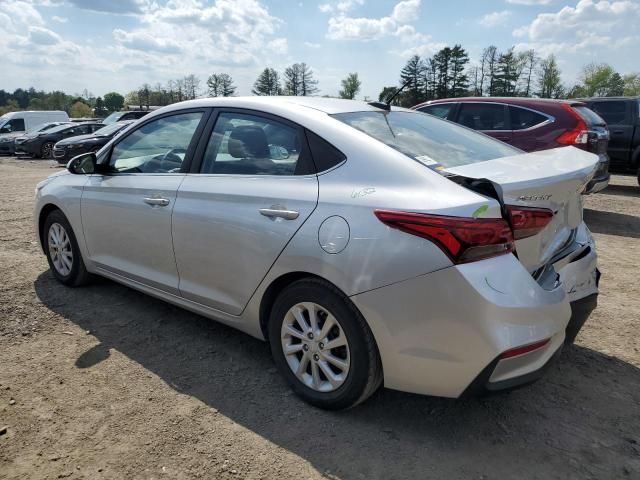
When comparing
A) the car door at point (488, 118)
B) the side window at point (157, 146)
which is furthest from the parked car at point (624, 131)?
the side window at point (157, 146)

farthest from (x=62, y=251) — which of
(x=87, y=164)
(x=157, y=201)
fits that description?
(x=157, y=201)

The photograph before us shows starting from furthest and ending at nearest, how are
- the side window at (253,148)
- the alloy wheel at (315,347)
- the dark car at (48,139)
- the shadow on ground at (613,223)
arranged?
the dark car at (48,139) → the shadow on ground at (613,223) → the side window at (253,148) → the alloy wheel at (315,347)

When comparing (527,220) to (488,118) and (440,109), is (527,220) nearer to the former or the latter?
(488,118)

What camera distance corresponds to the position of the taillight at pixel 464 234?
7.32 feet

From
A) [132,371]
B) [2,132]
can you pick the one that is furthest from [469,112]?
[2,132]

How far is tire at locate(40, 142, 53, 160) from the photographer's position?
70.0ft

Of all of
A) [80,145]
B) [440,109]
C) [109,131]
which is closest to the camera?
[440,109]

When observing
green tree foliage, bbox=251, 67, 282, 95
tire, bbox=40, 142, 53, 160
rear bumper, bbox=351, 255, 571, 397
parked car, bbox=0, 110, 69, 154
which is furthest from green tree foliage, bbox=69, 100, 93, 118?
rear bumper, bbox=351, 255, 571, 397

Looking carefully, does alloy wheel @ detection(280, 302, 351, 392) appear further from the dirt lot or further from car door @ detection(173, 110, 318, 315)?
car door @ detection(173, 110, 318, 315)

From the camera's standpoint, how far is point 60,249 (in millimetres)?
4633

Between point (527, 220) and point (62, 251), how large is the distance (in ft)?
12.9

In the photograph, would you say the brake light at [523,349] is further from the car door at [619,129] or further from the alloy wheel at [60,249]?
the car door at [619,129]

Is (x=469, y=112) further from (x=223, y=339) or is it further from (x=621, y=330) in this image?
(x=223, y=339)

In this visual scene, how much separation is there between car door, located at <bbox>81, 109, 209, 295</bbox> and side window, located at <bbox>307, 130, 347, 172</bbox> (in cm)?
102
